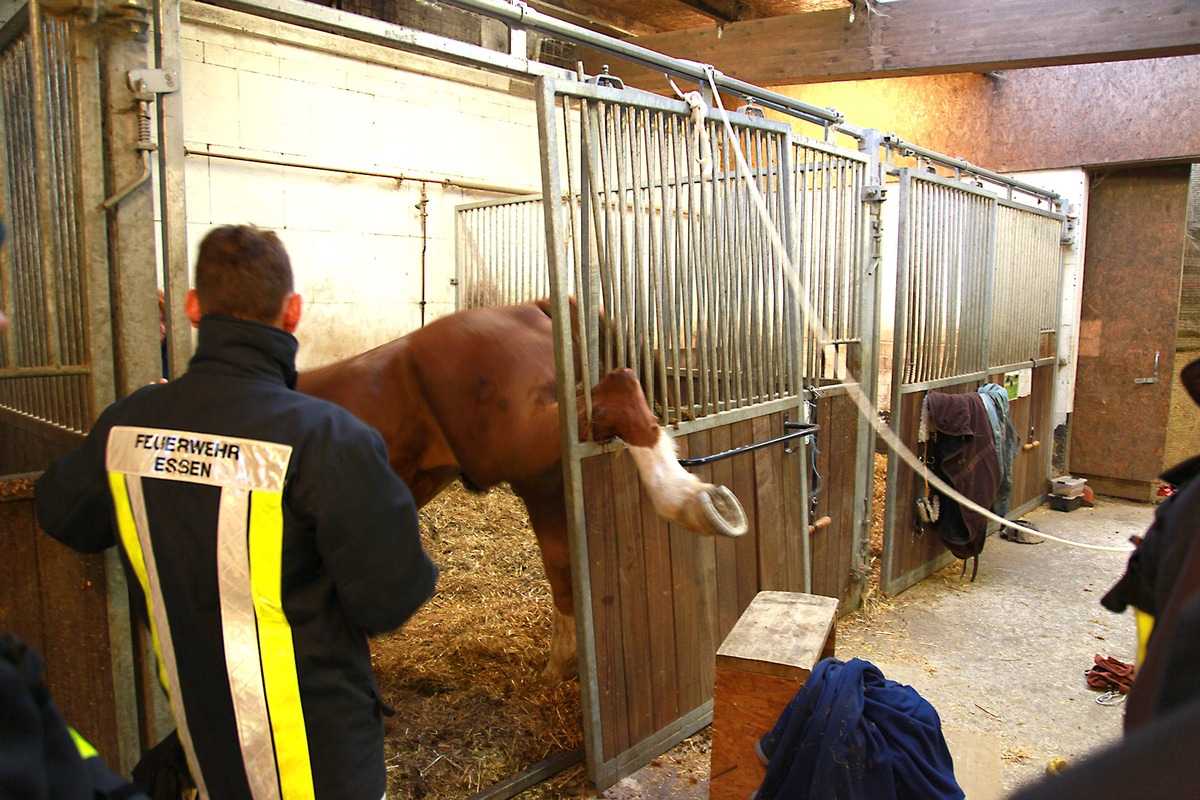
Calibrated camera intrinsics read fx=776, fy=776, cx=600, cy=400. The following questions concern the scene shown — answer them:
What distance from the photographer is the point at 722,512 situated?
196 cm

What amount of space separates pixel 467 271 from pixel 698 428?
3.89 meters

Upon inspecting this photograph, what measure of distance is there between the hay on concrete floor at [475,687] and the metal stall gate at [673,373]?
0.90ft

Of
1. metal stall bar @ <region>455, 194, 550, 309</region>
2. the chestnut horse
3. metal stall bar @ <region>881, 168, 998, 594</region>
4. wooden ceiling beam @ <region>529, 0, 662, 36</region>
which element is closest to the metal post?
metal stall bar @ <region>881, 168, 998, 594</region>

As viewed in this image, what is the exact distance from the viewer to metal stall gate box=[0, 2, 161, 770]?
4.75 feet

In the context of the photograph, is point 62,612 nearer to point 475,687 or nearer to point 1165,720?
point 475,687

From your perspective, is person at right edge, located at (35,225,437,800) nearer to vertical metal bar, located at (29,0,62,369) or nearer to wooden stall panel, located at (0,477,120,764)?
wooden stall panel, located at (0,477,120,764)

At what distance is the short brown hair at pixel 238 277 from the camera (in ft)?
3.78

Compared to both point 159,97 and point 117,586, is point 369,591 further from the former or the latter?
point 159,97

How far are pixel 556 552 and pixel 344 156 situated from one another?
3822 millimetres

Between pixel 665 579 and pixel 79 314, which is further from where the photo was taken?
pixel 665 579

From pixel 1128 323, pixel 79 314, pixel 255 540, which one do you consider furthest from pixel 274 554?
pixel 1128 323

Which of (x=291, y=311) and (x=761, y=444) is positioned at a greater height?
(x=291, y=311)

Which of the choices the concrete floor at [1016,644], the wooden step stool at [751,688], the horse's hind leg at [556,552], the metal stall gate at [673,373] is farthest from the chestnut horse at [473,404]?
the concrete floor at [1016,644]

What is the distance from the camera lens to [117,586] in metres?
1.54
